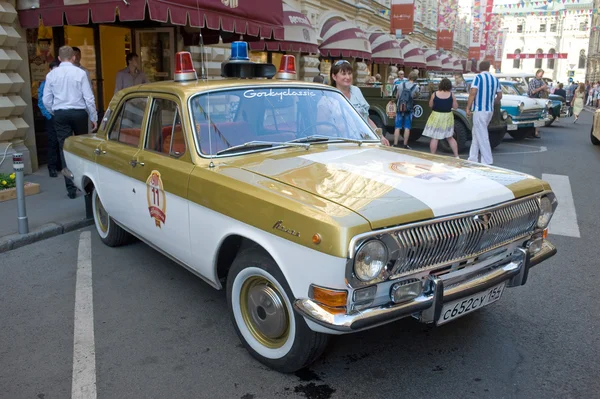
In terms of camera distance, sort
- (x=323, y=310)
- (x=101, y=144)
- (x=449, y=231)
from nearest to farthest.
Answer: (x=323, y=310) < (x=449, y=231) < (x=101, y=144)

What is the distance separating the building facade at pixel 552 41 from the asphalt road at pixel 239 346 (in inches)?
3329

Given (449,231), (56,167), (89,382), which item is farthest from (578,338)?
(56,167)

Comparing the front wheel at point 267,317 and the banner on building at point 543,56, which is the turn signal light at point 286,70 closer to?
the front wheel at point 267,317

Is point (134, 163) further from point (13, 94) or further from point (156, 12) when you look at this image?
point (13, 94)

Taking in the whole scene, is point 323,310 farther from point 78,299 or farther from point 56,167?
point 56,167

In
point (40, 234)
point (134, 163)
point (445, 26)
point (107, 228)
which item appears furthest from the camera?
point (445, 26)

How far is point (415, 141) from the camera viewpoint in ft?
48.9

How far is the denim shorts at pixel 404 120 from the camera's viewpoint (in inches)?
515

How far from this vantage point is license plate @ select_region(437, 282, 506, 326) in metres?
2.94

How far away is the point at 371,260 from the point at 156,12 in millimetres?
6153

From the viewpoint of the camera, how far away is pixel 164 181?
12.6 ft

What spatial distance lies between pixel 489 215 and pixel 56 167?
7.67m

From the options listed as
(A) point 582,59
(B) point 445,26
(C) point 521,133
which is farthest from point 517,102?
(A) point 582,59

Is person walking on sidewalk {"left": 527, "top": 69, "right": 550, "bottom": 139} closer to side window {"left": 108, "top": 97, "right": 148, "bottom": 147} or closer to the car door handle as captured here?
side window {"left": 108, "top": 97, "right": 148, "bottom": 147}
